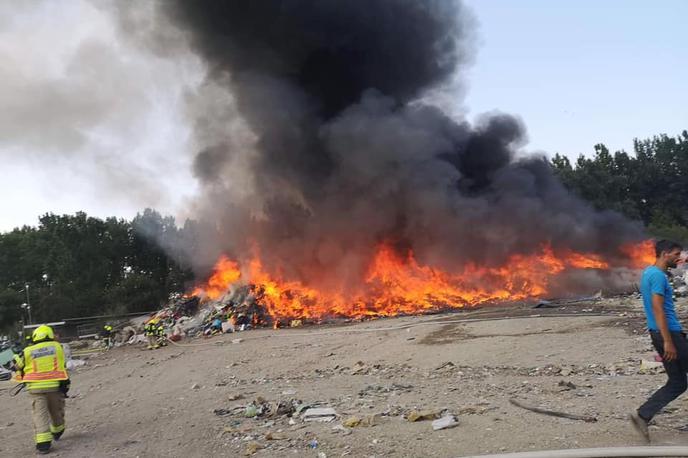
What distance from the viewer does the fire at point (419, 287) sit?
2210 cm

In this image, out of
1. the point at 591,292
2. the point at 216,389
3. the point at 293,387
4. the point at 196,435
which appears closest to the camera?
the point at 196,435

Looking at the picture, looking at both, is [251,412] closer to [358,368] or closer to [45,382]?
[45,382]

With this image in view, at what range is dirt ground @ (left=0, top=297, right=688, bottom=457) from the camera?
5109 mm

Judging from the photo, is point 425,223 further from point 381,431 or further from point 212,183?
point 381,431

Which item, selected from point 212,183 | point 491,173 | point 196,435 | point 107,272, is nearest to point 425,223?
point 491,173

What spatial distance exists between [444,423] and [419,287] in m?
17.7

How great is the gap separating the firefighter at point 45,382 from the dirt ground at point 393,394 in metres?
0.27

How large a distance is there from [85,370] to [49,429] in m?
11.2

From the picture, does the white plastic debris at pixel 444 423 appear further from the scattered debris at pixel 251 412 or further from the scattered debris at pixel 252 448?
the scattered debris at pixel 251 412

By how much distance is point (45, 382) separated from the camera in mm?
6480

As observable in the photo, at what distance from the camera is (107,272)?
157 ft

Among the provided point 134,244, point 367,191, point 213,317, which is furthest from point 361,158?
point 134,244

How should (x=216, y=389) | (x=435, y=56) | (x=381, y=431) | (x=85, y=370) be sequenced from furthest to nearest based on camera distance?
(x=435, y=56) → (x=85, y=370) → (x=216, y=389) → (x=381, y=431)

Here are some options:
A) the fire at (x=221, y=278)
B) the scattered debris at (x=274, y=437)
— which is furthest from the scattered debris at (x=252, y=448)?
the fire at (x=221, y=278)
